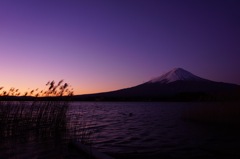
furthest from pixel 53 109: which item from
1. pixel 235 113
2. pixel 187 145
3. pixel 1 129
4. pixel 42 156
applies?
pixel 235 113

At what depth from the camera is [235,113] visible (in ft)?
65.6

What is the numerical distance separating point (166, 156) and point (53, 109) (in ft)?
22.9

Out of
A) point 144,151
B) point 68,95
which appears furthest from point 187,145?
point 68,95

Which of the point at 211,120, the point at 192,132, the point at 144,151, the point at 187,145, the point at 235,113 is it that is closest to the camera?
the point at 144,151

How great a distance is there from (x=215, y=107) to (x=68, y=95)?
39.0 feet

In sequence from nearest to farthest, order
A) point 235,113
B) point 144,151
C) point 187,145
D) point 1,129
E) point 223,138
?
point 144,151 < point 187,145 < point 1,129 < point 223,138 < point 235,113

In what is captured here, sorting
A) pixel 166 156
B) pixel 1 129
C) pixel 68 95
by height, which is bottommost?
pixel 166 156

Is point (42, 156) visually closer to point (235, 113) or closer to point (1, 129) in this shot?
point (1, 129)

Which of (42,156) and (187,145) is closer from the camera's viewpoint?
(42,156)

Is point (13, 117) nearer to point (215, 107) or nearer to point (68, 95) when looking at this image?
point (68, 95)

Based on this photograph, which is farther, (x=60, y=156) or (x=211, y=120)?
(x=211, y=120)

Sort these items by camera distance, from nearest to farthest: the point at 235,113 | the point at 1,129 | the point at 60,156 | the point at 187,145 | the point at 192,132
A: the point at 60,156 < the point at 187,145 < the point at 1,129 < the point at 192,132 < the point at 235,113

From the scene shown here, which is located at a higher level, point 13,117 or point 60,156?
point 13,117

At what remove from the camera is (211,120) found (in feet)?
72.3
